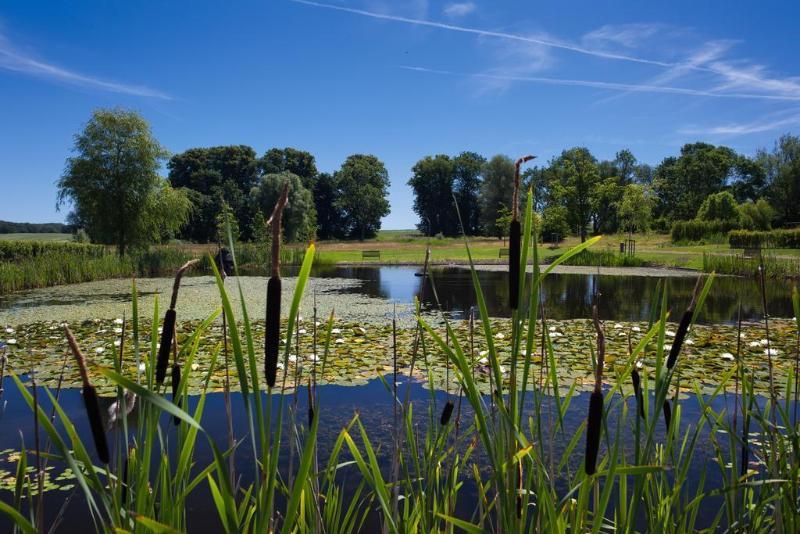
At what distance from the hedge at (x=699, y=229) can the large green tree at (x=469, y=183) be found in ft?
101

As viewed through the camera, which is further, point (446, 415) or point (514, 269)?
point (446, 415)

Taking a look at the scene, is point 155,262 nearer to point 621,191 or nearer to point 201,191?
point 621,191

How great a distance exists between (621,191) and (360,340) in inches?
1269

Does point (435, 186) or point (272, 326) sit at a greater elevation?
point (435, 186)

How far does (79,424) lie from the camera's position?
16.0 ft

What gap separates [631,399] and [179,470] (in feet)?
15.5

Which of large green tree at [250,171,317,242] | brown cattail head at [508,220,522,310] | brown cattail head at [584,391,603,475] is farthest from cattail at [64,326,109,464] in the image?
large green tree at [250,171,317,242]

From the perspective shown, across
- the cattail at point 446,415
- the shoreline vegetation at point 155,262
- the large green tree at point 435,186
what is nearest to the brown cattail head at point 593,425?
the cattail at point 446,415

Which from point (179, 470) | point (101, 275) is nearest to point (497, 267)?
point (101, 275)

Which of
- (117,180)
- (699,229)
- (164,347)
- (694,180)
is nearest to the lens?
(164,347)

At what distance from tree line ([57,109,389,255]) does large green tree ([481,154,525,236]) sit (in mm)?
12078

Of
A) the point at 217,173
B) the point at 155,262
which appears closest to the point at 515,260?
the point at 155,262

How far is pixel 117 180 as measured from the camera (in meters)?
23.5

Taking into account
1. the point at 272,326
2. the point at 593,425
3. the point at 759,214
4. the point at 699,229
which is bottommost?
the point at 593,425
